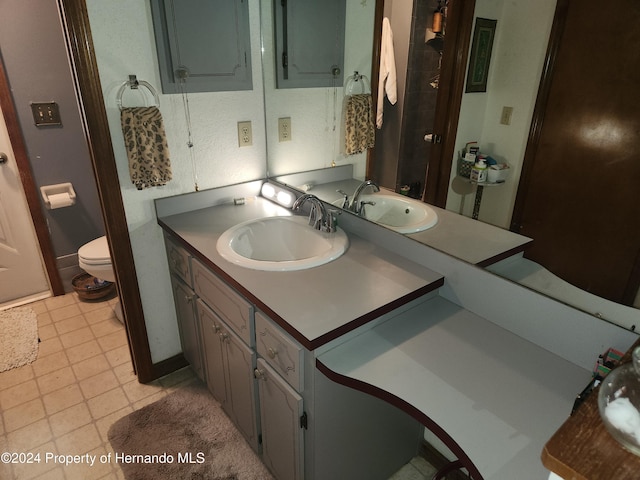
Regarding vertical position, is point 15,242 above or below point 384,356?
below

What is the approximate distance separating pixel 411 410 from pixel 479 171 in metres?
0.65

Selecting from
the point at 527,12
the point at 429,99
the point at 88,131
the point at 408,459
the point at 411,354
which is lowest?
the point at 408,459

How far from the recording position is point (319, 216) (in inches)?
67.2

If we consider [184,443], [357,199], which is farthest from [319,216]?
[184,443]

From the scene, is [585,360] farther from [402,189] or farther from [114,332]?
[114,332]

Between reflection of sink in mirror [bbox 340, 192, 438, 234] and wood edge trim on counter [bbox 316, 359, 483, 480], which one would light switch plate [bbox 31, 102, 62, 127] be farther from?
wood edge trim on counter [bbox 316, 359, 483, 480]

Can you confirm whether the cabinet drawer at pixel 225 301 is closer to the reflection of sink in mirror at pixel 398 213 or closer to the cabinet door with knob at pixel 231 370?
the cabinet door with knob at pixel 231 370

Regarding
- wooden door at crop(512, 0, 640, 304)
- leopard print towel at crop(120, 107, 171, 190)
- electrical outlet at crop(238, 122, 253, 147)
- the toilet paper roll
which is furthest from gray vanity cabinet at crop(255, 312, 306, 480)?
the toilet paper roll

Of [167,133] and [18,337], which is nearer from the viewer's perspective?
[167,133]

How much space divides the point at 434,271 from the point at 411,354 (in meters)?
0.36

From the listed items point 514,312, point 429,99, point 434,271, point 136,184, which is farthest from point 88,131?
point 514,312

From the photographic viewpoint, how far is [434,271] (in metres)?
1.41

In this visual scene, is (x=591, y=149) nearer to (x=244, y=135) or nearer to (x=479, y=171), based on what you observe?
(x=479, y=171)

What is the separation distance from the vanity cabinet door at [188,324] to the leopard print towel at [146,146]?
0.49 metres
